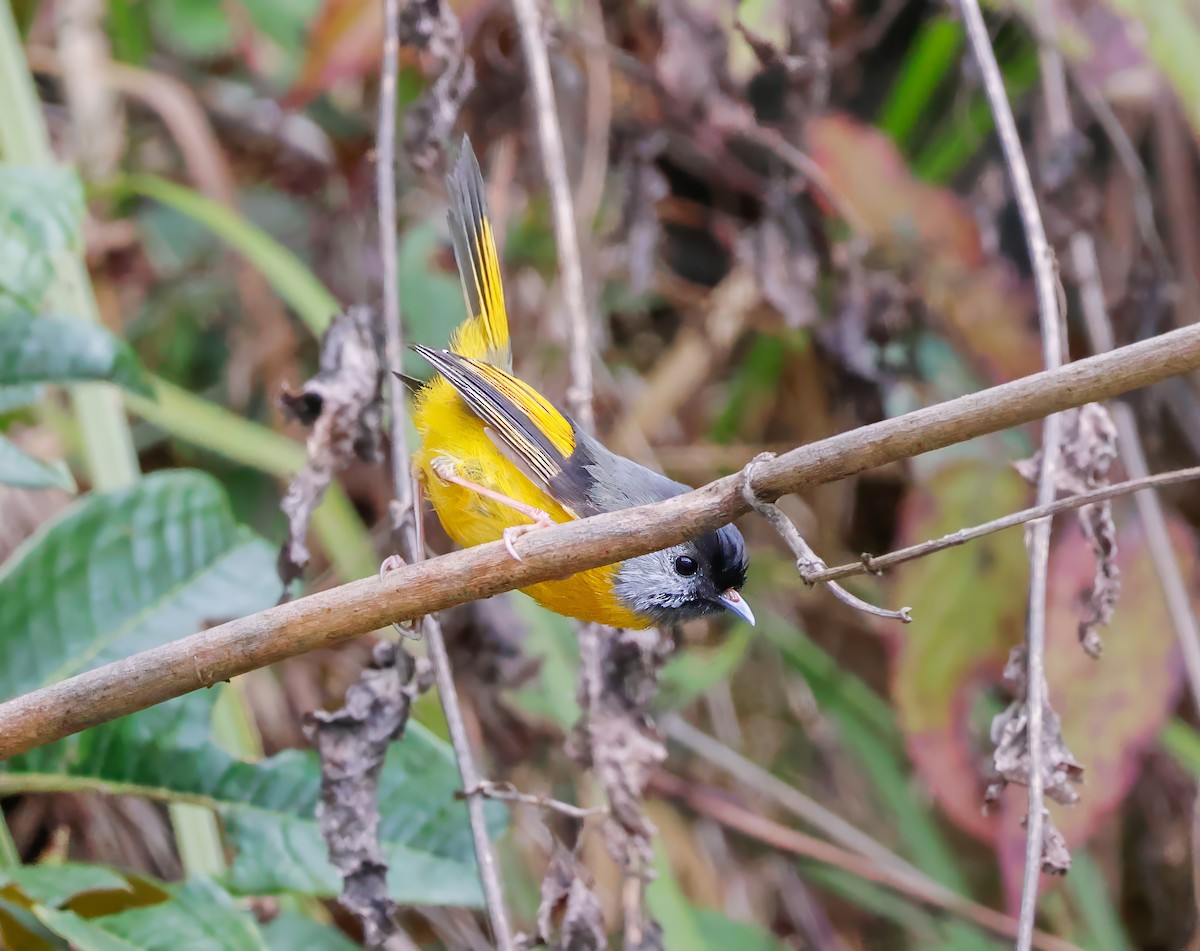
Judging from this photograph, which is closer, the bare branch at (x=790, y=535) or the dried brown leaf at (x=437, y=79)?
the bare branch at (x=790, y=535)

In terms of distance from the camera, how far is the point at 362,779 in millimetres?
1859

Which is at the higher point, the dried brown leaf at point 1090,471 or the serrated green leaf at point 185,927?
the dried brown leaf at point 1090,471

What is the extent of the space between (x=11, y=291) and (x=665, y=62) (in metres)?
1.77

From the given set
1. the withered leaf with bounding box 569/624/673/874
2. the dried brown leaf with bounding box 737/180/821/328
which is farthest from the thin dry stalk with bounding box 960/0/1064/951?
the dried brown leaf with bounding box 737/180/821/328

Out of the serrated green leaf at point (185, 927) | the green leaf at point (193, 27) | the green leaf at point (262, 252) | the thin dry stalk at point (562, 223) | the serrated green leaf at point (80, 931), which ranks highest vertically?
the green leaf at point (193, 27)

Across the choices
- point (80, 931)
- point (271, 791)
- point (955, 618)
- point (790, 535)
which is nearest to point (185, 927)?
point (80, 931)

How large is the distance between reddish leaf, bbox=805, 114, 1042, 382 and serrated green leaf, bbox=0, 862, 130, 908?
Answer: 7.78 ft

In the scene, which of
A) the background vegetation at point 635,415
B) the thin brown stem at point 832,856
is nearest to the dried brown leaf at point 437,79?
the background vegetation at point 635,415

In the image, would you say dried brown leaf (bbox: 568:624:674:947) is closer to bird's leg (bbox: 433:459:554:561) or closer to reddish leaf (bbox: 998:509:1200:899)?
bird's leg (bbox: 433:459:554:561)

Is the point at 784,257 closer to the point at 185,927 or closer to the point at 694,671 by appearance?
the point at 694,671

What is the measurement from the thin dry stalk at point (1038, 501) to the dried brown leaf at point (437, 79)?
1.04m

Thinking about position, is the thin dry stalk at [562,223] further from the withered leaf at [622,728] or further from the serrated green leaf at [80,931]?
the serrated green leaf at [80,931]

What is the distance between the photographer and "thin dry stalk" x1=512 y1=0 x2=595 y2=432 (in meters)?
2.33

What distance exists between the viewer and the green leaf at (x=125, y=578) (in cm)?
214
